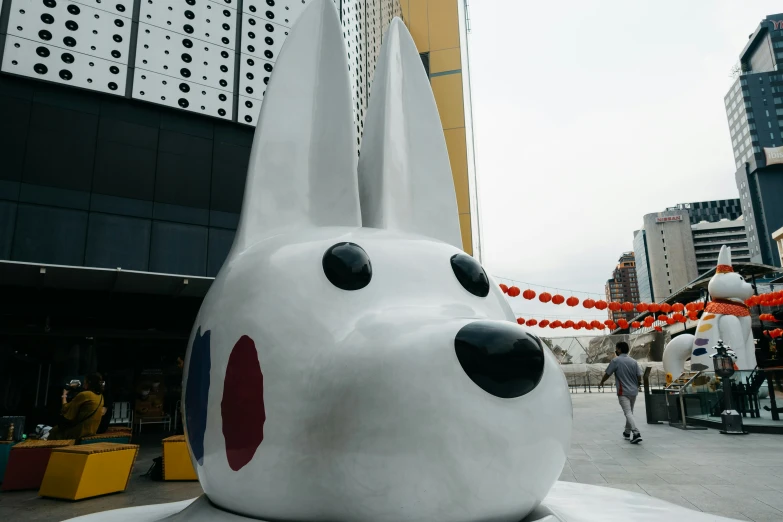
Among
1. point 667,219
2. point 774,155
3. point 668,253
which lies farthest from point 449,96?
point 667,219

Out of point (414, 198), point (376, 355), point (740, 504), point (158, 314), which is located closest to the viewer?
point (376, 355)

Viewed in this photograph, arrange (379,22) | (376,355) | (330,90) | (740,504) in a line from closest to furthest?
(376,355) < (330,90) < (740,504) < (379,22)

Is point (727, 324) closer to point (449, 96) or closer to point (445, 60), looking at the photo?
point (449, 96)

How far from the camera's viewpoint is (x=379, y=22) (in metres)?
25.6

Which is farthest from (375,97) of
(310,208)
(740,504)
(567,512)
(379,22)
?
(379,22)

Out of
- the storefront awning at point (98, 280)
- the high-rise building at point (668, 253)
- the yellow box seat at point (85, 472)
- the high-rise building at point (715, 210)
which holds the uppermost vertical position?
the high-rise building at point (715, 210)

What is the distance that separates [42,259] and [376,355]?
11.9 metres

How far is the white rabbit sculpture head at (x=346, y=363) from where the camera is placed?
1.95 m

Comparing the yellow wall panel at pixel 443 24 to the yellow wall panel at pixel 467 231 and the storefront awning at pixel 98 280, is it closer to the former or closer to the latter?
the yellow wall panel at pixel 467 231

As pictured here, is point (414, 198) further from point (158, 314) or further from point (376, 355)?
point (158, 314)

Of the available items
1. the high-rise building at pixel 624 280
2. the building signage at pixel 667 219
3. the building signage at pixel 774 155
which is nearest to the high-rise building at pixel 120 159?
the building signage at pixel 774 155

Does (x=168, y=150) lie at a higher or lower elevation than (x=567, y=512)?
higher

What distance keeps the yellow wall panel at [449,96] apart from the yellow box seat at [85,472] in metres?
17.0

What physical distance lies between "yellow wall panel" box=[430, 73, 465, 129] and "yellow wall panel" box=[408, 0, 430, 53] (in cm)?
176
